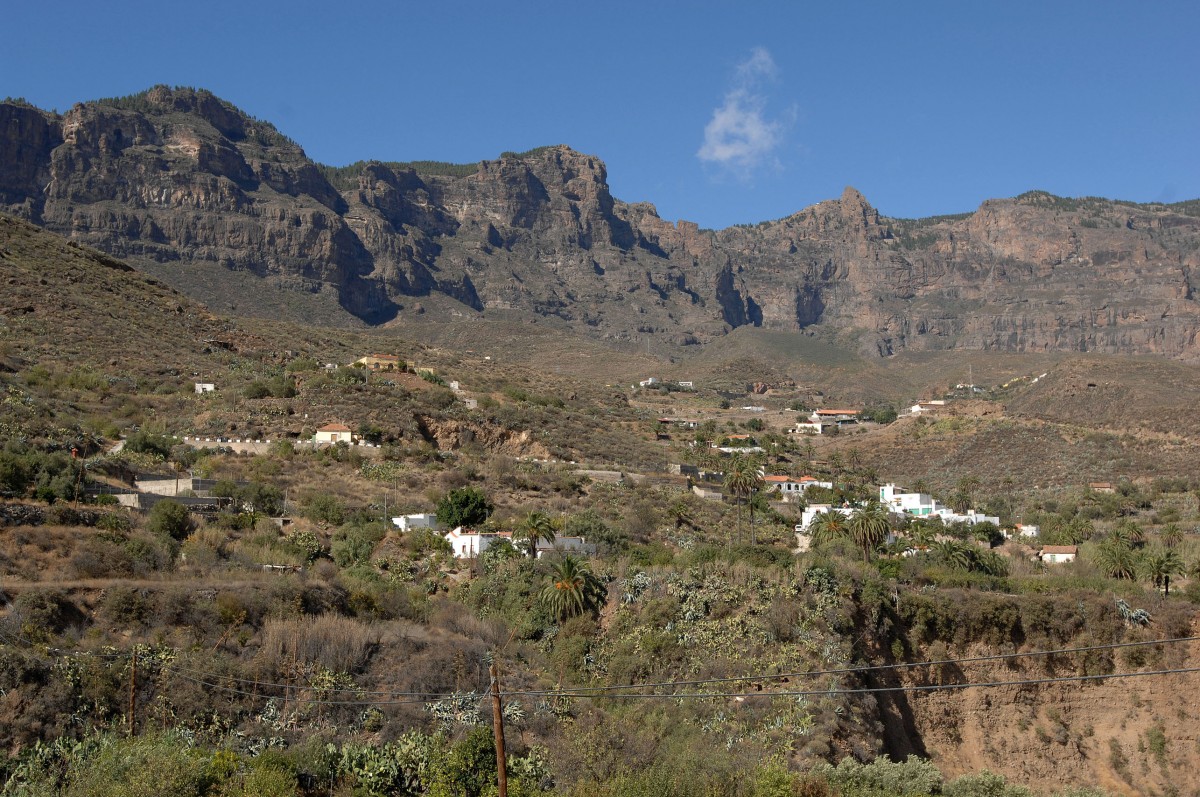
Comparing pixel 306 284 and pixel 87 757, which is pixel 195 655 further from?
pixel 306 284

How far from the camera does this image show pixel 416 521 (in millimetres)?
50500

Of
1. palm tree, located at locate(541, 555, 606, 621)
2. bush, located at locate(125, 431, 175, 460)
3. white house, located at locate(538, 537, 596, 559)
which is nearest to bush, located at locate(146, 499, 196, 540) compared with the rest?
palm tree, located at locate(541, 555, 606, 621)

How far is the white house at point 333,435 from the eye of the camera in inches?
2490

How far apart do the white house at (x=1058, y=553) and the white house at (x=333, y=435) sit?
3517cm

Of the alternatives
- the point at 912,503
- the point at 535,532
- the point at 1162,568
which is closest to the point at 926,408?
the point at 912,503

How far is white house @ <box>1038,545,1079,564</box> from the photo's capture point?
57.9 metres

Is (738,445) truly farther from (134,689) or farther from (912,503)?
(134,689)

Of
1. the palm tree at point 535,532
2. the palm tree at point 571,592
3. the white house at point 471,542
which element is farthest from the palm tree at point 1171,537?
the palm tree at point 571,592

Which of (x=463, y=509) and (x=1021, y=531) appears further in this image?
(x=1021, y=531)

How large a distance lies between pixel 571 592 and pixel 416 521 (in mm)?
14962

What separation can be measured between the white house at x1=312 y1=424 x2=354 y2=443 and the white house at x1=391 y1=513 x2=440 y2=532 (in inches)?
531

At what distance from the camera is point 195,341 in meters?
86.1

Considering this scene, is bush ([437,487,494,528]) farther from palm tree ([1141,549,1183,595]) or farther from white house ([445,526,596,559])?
palm tree ([1141,549,1183,595])

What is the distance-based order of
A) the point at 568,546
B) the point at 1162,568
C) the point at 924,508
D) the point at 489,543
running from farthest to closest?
the point at 924,508 < the point at 568,546 < the point at 489,543 < the point at 1162,568
